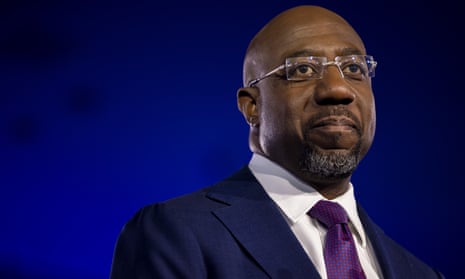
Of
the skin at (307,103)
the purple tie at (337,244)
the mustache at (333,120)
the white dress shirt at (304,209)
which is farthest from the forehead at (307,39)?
the purple tie at (337,244)

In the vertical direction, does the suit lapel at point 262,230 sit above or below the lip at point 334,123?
below

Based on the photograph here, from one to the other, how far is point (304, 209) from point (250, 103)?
13.1 inches

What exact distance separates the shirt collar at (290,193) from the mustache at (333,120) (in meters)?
0.15

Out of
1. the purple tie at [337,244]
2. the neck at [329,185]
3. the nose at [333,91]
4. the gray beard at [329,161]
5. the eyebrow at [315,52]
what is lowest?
the purple tie at [337,244]

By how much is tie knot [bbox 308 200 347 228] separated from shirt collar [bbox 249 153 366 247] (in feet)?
0.04

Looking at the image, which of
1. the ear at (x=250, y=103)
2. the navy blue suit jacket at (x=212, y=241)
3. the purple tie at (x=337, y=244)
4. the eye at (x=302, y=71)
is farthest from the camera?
the ear at (x=250, y=103)

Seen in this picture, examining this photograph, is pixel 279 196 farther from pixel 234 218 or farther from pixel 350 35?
pixel 350 35

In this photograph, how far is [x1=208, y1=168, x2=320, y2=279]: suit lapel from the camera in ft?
4.25

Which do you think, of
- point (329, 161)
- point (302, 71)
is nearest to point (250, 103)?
point (302, 71)

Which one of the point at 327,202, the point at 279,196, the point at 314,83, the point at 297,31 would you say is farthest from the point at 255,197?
the point at 297,31

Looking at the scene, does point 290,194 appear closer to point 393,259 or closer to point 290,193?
point 290,193

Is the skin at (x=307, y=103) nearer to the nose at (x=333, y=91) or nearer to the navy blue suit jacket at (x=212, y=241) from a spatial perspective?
the nose at (x=333, y=91)

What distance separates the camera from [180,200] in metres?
1.43

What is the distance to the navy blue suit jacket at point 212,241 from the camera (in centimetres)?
126
